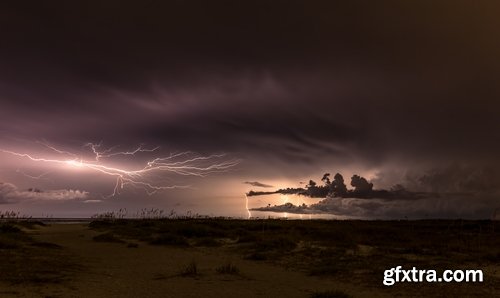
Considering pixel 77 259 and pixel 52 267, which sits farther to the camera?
pixel 77 259

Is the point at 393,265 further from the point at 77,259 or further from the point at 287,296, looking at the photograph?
the point at 77,259

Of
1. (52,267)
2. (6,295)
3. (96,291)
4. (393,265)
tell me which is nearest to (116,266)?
(52,267)

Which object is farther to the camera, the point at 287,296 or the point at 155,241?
the point at 155,241

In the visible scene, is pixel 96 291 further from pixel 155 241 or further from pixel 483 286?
pixel 155 241

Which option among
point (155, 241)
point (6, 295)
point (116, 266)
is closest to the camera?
point (6, 295)

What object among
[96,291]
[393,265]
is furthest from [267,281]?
[393,265]

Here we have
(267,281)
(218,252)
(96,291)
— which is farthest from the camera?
(218,252)

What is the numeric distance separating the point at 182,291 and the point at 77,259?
1013 cm

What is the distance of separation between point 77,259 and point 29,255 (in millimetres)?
2219

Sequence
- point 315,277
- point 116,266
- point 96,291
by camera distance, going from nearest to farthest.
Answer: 1. point 96,291
2. point 315,277
3. point 116,266

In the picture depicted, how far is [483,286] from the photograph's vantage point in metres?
15.4

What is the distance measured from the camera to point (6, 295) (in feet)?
36.2

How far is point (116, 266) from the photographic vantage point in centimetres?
1912

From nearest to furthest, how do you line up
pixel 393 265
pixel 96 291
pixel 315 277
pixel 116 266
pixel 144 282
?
pixel 96 291, pixel 144 282, pixel 315 277, pixel 116 266, pixel 393 265
